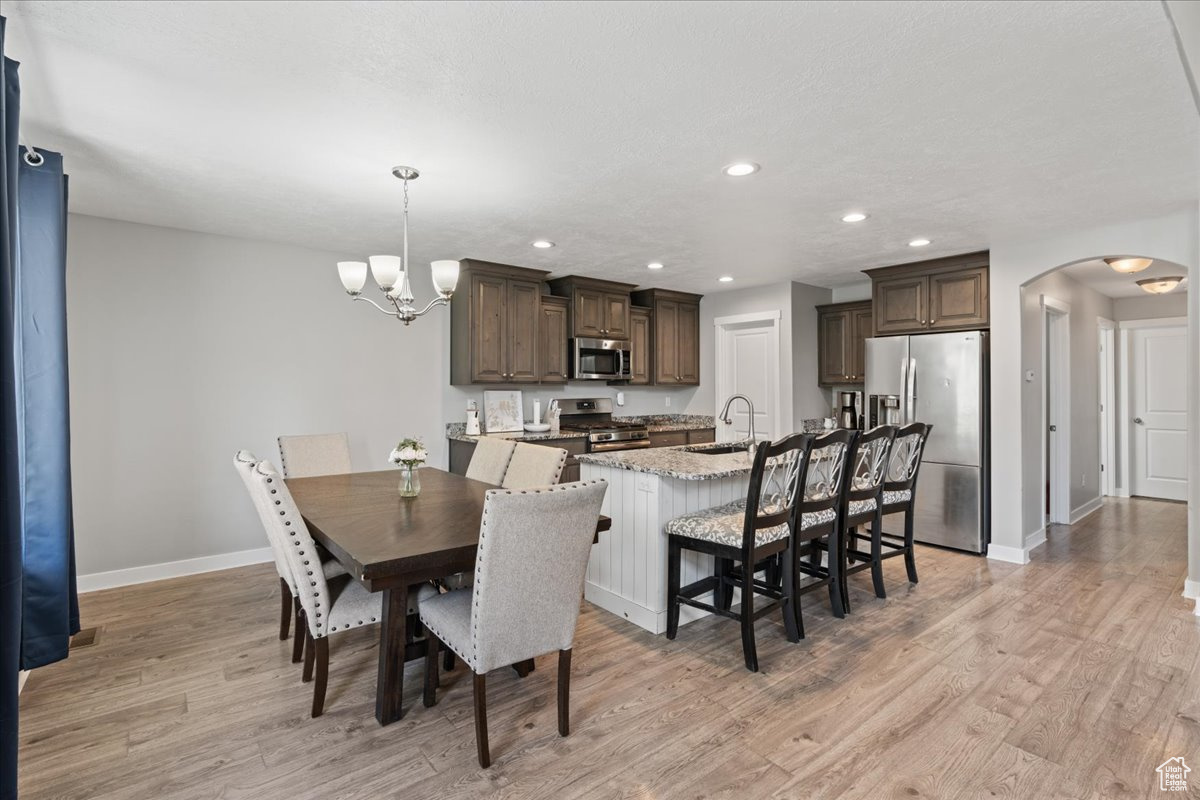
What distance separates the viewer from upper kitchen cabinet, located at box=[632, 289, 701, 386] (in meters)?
6.41

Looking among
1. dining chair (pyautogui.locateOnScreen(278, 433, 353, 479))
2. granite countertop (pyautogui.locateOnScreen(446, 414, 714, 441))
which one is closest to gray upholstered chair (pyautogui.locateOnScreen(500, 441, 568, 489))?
dining chair (pyautogui.locateOnScreen(278, 433, 353, 479))

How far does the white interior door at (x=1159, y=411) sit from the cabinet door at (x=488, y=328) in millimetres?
7210

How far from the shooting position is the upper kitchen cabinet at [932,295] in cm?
461

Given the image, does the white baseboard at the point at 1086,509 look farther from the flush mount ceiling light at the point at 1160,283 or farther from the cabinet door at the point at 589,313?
the cabinet door at the point at 589,313

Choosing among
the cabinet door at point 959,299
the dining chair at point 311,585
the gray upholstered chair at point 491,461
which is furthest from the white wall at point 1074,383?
the dining chair at point 311,585

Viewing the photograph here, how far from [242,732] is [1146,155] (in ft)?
15.2

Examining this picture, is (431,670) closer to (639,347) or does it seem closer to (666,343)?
(639,347)

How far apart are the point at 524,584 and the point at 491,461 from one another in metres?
1.72

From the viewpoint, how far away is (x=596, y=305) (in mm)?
5840

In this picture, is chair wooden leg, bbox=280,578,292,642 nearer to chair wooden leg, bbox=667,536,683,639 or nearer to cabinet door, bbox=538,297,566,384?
chair wooden leg, bbox=667,536,683,639

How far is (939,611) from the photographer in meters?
3.38

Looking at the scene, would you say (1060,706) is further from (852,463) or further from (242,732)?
(242,732)

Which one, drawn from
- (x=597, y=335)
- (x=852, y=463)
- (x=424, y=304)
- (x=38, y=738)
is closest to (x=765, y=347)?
(x=597, y=335)

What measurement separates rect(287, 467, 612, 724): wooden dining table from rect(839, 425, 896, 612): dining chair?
1.71m
